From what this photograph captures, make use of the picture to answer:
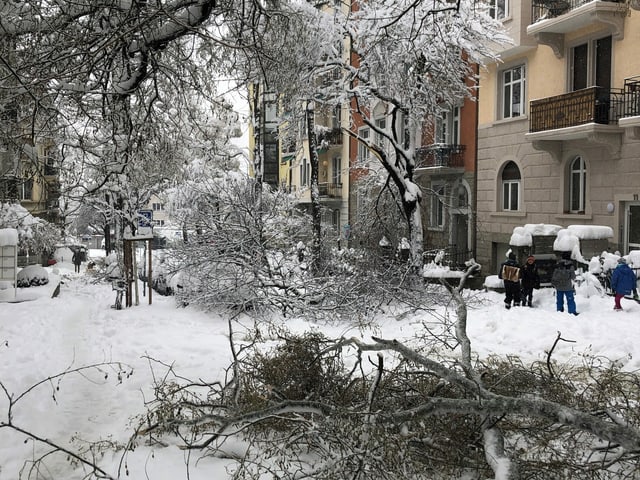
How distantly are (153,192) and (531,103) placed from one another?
18818 millimetres

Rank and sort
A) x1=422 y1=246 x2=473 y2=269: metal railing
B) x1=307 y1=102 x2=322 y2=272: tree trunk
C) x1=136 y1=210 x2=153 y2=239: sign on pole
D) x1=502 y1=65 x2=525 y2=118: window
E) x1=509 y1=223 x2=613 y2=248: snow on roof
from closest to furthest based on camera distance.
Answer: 1. x1=509 y1=223 x2=613 y2=248: snow on roof
2. x1=307 y1=102 x2=322 y2=272: tree trunk
3. x1=136 y1=210 x2=153 y2=239: sign on pole
4. x1=502 y1=65 x2=525 y2=118: window
5. x1=422 y1=246 x2=473 y2=269: metal railing

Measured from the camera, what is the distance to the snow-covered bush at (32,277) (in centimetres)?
2463

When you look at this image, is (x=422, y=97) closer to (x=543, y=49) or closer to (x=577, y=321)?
(x=543, y=49)

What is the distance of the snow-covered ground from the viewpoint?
6.17 meters

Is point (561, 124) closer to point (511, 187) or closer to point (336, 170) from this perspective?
point (511, 187)

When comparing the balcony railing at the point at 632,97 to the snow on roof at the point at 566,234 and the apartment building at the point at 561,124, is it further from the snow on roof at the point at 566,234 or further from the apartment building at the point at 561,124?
the snow on roof at the point at 566,234

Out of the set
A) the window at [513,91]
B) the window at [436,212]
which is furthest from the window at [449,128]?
the window at [513,91]

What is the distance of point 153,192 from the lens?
1209 inches

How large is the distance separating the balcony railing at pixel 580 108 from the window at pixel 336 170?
17425 mm

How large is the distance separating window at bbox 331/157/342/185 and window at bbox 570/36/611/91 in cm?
1776

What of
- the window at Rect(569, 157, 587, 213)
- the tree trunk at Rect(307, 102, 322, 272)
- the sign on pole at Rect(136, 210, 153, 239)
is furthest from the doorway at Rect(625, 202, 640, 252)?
the sign on pole at Rect(136, 210, 153, 239)

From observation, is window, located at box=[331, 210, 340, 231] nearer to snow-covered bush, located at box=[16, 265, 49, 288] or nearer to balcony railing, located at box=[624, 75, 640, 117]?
snow-covered bush, located at box=[16, 265, 49, 288]

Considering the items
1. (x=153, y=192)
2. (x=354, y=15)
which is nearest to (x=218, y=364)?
(x=354, y=15)

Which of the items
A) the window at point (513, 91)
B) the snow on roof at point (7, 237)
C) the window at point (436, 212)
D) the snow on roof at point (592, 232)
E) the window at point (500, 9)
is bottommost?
the snow on roof at point (7, 237)
